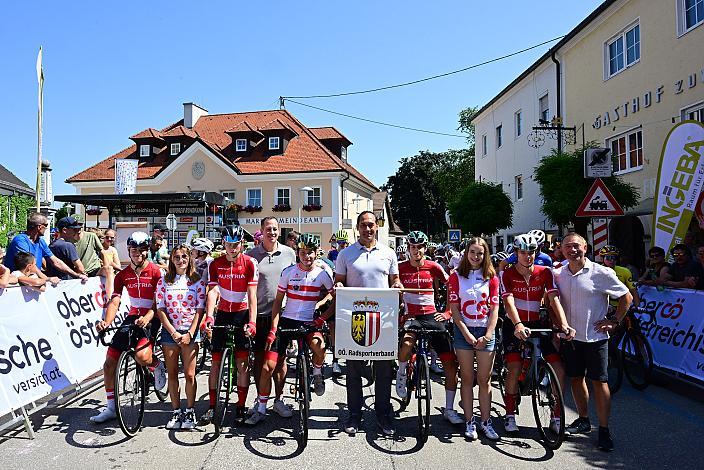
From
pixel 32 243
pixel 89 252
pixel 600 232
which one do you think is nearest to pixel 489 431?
pixel 32 243

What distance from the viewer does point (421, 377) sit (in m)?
5.64

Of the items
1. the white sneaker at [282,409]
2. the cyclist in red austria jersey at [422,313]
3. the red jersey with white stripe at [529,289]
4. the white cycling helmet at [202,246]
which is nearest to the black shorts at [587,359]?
the red jersey with white stripe at [529,289]

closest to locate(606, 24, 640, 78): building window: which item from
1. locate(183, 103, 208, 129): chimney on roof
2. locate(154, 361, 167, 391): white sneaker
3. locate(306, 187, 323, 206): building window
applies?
locate(154, 361, 167, 391): white sneaker

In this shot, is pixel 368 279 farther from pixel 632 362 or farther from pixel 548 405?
pixel 632 362

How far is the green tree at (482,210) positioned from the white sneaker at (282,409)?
→ 69.4 ft

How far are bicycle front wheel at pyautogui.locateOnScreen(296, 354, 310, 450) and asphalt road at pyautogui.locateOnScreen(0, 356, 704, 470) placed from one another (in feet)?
0.37

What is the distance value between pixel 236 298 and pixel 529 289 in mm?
3008

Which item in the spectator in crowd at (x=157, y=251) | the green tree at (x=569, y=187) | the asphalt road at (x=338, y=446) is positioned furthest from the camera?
the green tree at (x=569, y=187)

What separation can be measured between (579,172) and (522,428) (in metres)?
11.5

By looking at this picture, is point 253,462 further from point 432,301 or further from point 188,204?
point 188,204

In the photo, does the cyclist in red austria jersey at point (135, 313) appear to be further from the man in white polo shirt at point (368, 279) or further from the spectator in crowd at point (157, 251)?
the spectator in crowd at point (157, 251)

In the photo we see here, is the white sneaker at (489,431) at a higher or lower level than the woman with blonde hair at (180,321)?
lower

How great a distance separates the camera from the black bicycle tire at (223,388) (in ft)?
18.7

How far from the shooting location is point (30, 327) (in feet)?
20.4
